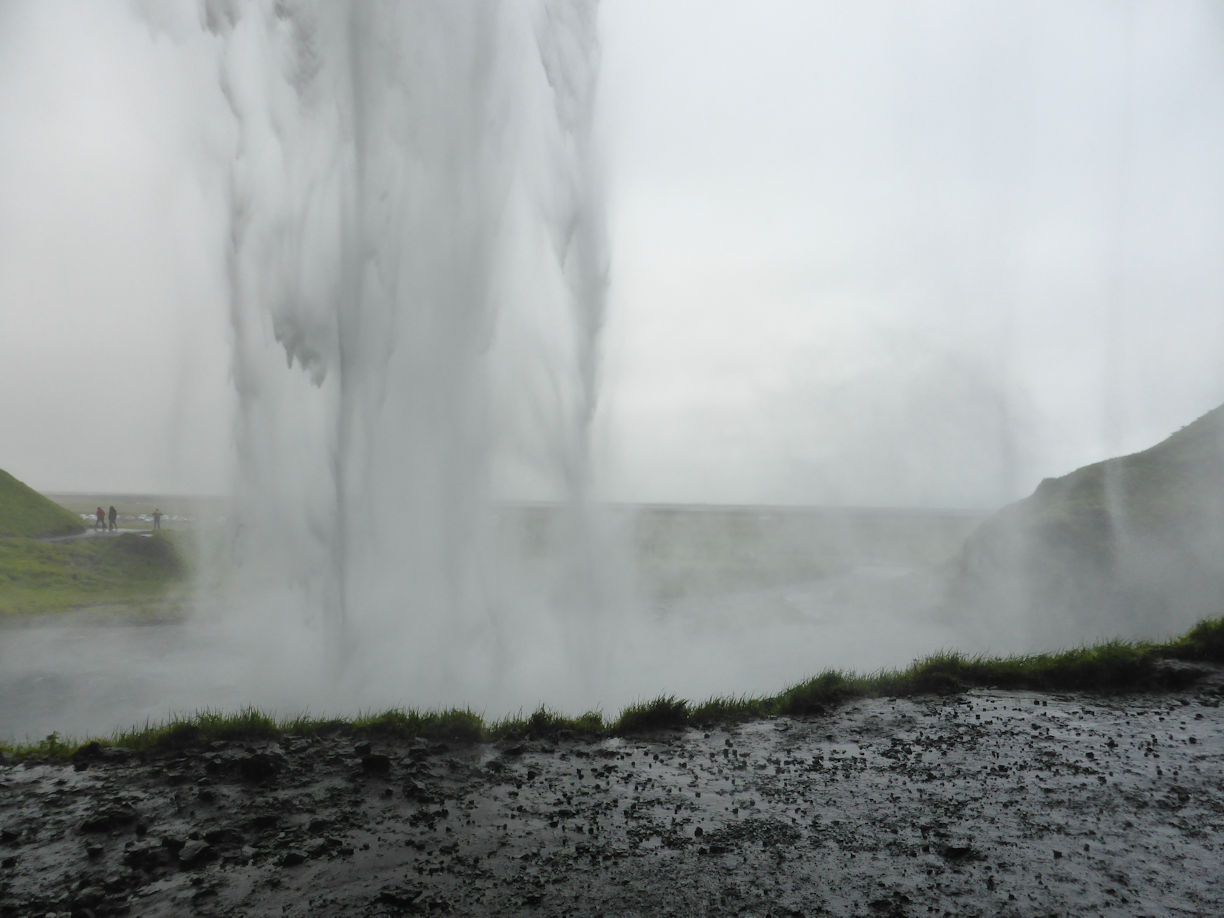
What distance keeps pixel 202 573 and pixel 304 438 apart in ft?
70.1

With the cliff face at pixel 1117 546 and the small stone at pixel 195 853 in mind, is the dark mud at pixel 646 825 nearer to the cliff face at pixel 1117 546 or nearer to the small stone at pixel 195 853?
the small stone at pixel 195 853

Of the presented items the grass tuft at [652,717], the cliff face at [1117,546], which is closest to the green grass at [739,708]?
the grass tuft at [652,717]

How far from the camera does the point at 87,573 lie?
1260 inches

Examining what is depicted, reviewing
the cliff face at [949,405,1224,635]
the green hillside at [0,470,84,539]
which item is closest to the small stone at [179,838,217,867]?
the cliff face at [949,405,1224,635]

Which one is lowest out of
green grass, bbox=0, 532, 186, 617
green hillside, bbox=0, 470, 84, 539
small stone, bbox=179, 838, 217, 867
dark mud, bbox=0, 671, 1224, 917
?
dark mud, bbox=0, 671, 1224, 917

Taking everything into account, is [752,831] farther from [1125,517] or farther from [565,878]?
[1125,517]

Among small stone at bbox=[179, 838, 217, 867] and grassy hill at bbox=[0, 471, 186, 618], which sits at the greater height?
grassy hill at bbox=[0, 471, 186, 618]

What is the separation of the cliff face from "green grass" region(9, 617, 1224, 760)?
53.0 ft

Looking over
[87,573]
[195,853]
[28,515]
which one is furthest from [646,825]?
[28,515]

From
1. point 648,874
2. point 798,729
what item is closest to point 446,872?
point 648,874

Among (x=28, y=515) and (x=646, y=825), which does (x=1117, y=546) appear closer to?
(x=646, y=825)

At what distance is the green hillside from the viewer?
39.2 m

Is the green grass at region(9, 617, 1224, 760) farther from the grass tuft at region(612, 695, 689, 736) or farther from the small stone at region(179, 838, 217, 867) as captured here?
the small stone at region(179, 838, 217, 867)

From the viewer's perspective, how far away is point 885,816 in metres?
6.82
